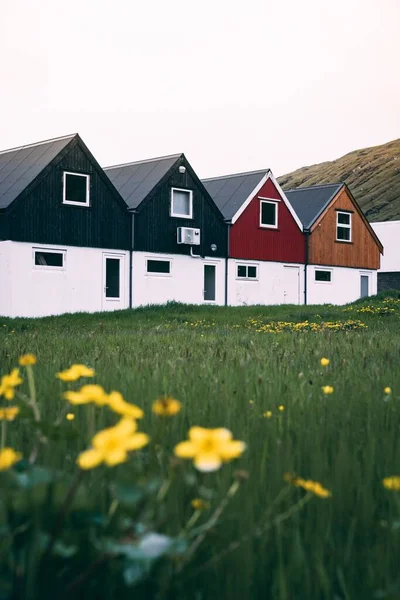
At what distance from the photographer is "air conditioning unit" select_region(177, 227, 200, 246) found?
3053cm

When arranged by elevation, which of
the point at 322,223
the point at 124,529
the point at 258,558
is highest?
the point at 322,223

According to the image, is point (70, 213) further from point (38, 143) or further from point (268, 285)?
point (268, 285)

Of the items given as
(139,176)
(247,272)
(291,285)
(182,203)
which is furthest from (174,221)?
(291,285)

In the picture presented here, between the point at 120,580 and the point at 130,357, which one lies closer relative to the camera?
the point at 120,580

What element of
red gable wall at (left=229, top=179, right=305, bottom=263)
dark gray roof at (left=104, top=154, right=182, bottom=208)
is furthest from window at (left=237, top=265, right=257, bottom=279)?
dark gray roof at (left=104, top=154, right=182, bottom=208)

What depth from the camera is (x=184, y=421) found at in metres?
3.60

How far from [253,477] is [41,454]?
2.47ft

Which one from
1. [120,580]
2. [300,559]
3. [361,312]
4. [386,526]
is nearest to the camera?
[120,580]

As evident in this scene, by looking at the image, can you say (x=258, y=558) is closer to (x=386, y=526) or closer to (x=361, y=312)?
(x=386, y=526)

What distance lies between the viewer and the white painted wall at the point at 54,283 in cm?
2592

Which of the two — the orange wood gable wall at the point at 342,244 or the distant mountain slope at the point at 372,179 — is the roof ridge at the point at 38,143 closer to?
the orange wood gable wall at the point at 342,244

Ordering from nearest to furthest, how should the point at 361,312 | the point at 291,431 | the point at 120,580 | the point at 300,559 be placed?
the point at 120,580 → the point at 300,559 → the point at 291,431 → the point at 361,312

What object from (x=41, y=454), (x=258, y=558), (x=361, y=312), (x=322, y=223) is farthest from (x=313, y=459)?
(x=322, y=223)

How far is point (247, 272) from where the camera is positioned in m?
34.2
